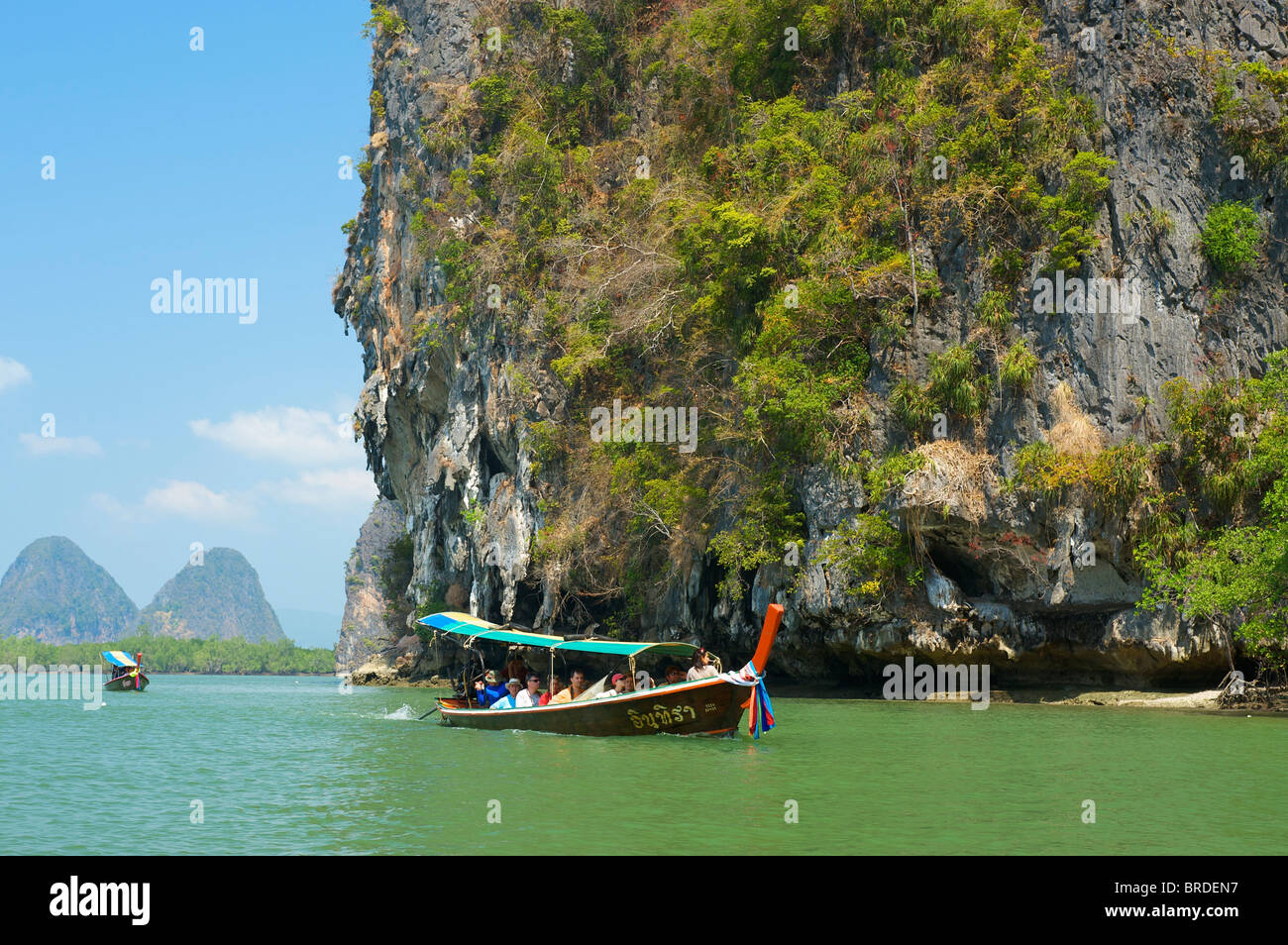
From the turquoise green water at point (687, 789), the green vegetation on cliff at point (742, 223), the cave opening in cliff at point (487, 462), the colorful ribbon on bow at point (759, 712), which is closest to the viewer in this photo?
the turquoise green water at point (687, 789)

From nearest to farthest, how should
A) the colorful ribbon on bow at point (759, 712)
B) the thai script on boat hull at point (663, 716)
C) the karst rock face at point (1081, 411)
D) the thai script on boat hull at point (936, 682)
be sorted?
1. the colorful ribbon on bow at point (759, 712)
2. the thai script on boat hull at point (663, 716)
3. the karst rock face at point (1081, 411)
4. the thai script on boat hull at point (936, 682)

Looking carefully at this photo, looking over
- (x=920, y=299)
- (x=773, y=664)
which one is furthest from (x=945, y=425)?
(x=773, y=664)

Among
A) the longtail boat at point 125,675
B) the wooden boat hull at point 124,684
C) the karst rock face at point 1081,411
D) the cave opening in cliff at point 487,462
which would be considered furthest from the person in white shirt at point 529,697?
the wooden boat hull at point 124,684

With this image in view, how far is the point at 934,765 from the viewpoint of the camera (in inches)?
524

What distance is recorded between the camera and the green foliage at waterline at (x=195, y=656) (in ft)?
386

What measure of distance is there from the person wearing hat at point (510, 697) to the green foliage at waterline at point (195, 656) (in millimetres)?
110799

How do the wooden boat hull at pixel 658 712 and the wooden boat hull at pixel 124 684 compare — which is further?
the wooden boat hull at pixel 124 684

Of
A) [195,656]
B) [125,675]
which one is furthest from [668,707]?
[195,656]

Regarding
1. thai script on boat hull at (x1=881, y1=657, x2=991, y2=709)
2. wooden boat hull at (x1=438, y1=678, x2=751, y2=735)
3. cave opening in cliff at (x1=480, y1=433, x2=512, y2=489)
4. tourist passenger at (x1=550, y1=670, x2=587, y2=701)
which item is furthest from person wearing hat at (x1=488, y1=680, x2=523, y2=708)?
cave opening in cliff at (x1=480, y1=433, x2=512, y2=489)

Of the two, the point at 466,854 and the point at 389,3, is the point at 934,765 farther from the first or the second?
the point at 389,3

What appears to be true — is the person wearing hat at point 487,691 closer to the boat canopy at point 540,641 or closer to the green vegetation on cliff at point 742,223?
the boat canopy at point 540,641

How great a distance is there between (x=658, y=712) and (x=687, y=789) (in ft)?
15.9

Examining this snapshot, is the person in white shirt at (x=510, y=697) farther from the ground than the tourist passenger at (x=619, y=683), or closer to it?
closer to it

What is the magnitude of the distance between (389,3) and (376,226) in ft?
31.7
